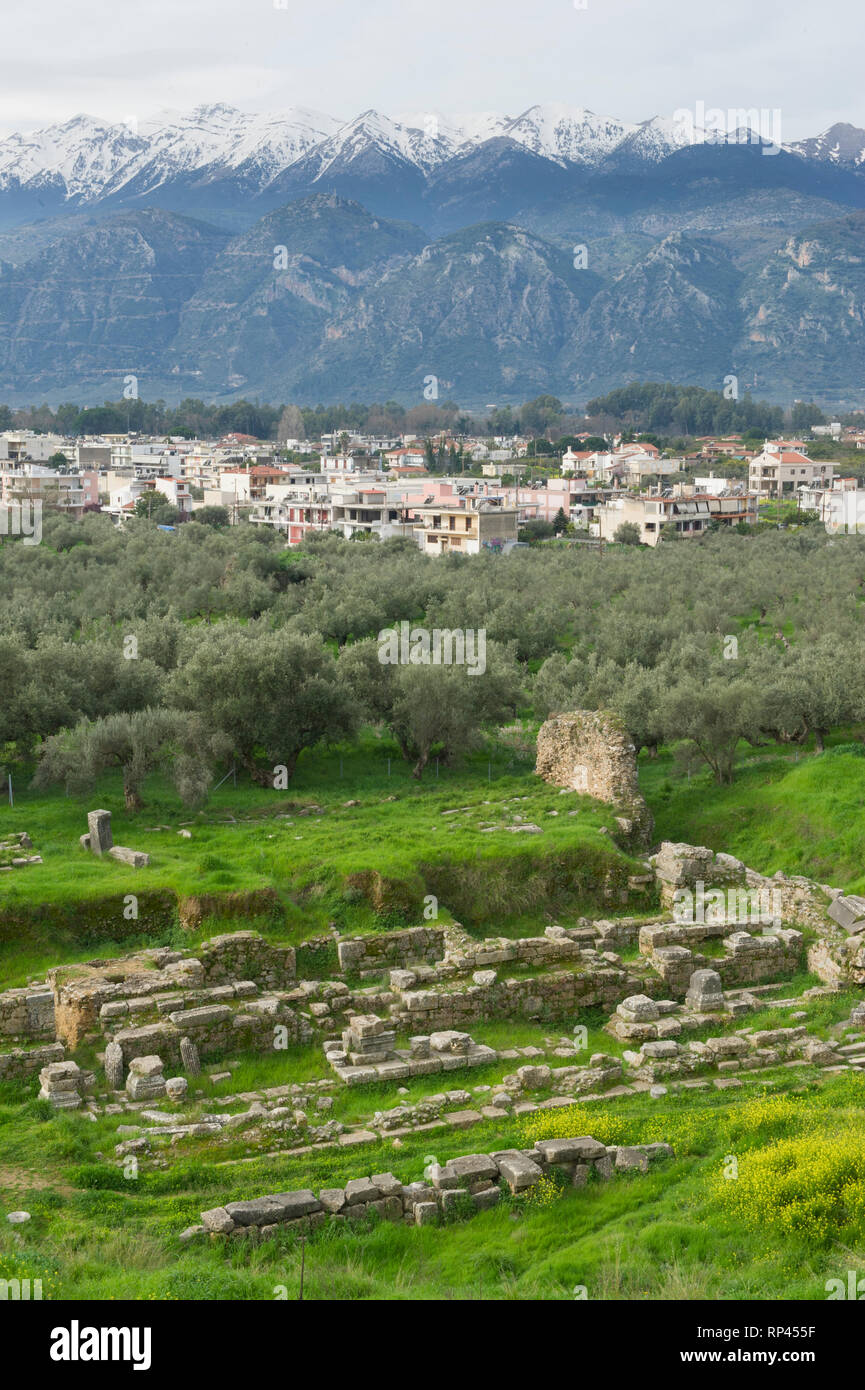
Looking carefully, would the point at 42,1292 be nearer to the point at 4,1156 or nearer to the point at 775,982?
the point at 4,1156

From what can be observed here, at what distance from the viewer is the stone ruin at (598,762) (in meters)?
Result: 28.3

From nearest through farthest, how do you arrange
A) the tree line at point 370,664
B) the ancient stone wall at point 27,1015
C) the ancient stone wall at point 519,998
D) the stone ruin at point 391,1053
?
the stone ruin at point 391,1053, the ancient stone wall at point 27,1015, the ancient stone wall at point 519,998, the tree line at point 370,664

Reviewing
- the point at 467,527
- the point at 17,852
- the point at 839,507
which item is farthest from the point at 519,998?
the point at 839,507

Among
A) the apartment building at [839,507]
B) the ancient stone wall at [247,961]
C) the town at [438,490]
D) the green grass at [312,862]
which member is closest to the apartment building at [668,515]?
the town at [438,490]

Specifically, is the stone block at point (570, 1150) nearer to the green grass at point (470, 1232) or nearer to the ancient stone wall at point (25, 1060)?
the green grass at point (470, 1232)

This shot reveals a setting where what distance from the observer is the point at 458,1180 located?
14.2 meters

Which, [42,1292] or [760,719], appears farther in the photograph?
[760,719]

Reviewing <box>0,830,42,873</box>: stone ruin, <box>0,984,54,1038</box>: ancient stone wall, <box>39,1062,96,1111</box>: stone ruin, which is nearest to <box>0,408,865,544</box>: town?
<box>0,830,42,873</box>: stone ruin

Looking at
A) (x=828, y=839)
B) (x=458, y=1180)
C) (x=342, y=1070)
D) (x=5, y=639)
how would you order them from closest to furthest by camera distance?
1. (x=458, y=1180)
2. (x=342, y=1070)
3. (x=828, y=839)
4. (x=5, y=639)

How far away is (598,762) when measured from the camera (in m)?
29.8

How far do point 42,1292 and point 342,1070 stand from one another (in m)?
7.07

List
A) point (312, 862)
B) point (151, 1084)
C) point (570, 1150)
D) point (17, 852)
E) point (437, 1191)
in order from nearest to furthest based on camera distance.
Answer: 1. point (437, 1191)
2. point (570, 1150)
3. point (151, 1084)
4. point (312, 862)
5. point (17, 852)

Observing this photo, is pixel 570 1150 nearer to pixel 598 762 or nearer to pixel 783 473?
pixel 598 762

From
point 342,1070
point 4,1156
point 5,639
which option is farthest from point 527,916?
point 5,639
